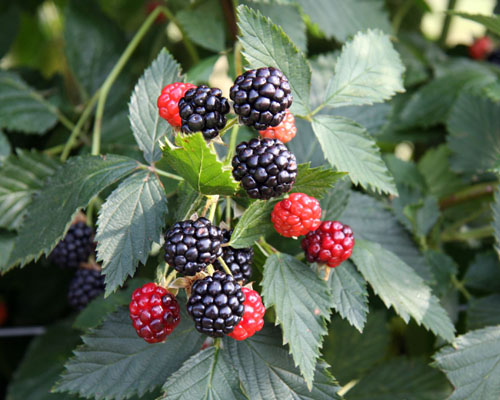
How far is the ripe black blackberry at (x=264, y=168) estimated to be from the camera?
613 millimetres

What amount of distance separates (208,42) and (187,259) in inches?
26.7

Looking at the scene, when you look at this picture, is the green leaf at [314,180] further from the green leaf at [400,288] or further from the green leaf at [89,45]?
the green leaf at [89,45]

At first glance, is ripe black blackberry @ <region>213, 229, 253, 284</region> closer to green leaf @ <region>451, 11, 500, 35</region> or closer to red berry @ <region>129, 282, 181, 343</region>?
red berry @ <region>129, 282, 181, 343</region>

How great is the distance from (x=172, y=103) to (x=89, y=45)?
0.76 meters

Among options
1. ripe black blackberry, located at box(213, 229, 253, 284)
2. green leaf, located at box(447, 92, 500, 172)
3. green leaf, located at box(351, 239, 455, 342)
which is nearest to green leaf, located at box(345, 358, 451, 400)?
green leaf, located at box(351, 239, 455, 342)

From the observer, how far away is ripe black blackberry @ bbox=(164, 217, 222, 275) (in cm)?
58

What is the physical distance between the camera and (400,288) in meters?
0.80

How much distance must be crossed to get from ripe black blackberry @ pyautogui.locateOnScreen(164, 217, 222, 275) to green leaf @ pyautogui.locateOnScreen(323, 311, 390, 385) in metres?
0.61

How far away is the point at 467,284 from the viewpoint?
104 centimetres

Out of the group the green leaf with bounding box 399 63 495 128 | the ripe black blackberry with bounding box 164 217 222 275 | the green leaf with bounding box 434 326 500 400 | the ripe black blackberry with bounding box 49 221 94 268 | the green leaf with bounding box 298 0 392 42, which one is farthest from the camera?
the green leaf with bounding box 399 63 495 128

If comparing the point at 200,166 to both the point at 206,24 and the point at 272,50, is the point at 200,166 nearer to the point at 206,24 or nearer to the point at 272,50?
the point at 272,50

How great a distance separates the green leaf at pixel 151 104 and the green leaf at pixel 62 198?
5cm

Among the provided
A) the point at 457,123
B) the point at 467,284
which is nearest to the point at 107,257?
the point at 467,284

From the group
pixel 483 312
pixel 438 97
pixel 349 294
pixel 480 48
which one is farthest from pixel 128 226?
pixel 480 48
